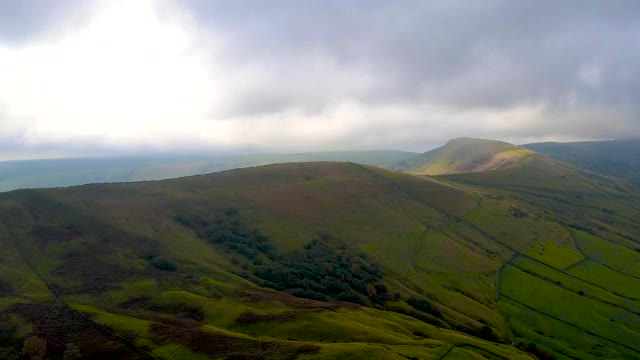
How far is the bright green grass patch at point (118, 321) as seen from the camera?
11889 cm

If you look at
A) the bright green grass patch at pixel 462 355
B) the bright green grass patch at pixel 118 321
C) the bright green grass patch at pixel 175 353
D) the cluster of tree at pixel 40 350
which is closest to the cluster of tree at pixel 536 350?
the bright green grass patch at pixel 462 355

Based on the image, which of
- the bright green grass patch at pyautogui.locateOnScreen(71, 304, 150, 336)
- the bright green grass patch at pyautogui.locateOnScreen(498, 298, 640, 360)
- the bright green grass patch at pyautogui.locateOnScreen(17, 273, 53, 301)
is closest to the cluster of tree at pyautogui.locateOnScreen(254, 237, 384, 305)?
the bright green grass patch at pyautogui.locateOnScreen(498, 298, 640, 360)

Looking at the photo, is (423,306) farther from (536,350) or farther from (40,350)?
(40,350)

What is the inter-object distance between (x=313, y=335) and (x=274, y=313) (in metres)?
19.6

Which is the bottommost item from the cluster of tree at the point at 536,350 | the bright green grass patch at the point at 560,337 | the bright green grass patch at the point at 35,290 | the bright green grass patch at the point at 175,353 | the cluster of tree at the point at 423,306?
the bright green grass patch at the point at 560,337

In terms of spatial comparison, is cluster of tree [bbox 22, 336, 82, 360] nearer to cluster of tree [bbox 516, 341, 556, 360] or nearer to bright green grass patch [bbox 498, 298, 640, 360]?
A: cluster of tree [bbox 516, 341, 556, 360]

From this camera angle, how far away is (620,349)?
172750mm

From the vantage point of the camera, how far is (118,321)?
4894 inches

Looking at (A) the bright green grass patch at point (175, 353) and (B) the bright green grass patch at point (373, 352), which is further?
(A) the bright green grass patch at point (175, 353)

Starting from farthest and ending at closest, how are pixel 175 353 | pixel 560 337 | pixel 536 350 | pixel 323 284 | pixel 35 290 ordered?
pixel 323 284 < pixel 560 337 < pixel 536 350 < pixel 35 290 < pixel 175 353

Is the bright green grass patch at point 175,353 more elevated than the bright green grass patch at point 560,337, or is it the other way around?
the bright green grass patch at point 175,353

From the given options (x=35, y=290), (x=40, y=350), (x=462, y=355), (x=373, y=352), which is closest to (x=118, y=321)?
(x=40, y=350)

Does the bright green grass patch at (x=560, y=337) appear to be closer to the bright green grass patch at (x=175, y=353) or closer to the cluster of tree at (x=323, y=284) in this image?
the cluster of tree at (x=323, y=284)

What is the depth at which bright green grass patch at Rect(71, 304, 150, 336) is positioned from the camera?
11889 cm
